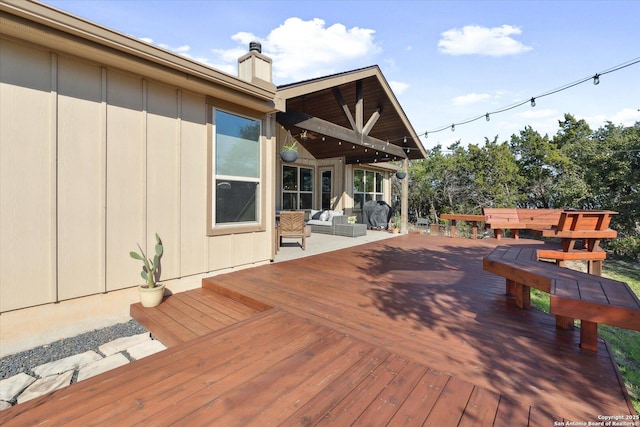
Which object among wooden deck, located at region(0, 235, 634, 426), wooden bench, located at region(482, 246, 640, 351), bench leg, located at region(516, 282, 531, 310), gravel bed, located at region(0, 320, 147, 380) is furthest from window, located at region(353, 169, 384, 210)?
gravel bed, located at region(0, 320, 147, 380)

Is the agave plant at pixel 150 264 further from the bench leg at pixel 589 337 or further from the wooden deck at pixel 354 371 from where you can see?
the bench leg at pixel 589 337

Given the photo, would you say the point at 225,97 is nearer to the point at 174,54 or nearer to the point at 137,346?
the point at 174,54

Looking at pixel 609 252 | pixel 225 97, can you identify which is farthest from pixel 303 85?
pixel 609 252

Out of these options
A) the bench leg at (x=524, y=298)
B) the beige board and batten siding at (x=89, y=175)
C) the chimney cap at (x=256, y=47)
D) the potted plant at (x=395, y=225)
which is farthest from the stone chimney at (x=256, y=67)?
the potted plant at (x=395, y=225)

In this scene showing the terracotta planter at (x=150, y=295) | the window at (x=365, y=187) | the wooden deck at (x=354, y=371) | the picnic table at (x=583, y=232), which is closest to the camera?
the wooden deck at (x=354, y=371)

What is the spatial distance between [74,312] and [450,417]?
3.46m

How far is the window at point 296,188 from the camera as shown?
938cm

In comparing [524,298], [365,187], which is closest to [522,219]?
[524,298]

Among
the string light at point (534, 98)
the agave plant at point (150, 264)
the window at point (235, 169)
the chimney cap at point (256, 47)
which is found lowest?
the agave plant at point (150, 264)

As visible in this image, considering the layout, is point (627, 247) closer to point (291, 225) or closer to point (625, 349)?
point (625, 349)

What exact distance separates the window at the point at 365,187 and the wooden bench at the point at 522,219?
521cm

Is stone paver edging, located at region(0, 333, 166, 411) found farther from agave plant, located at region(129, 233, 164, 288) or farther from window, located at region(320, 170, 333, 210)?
window, located at region(320, 170, 333, 210)

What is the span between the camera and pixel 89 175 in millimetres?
2979

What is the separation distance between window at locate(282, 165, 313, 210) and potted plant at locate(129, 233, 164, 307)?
600cm
